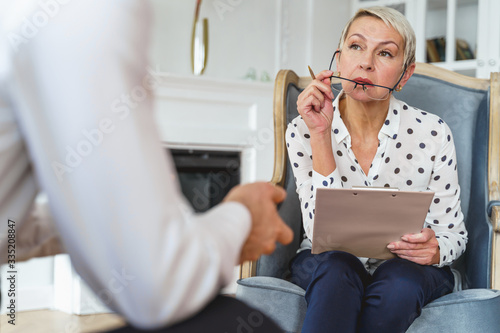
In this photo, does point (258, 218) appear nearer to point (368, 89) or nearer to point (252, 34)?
point (368, 89)

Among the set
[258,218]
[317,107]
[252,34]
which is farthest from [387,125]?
[252,34]

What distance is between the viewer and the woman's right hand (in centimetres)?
143

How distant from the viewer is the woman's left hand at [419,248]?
1328 millimetres

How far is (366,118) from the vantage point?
1604 mm

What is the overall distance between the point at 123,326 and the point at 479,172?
127 centimetres

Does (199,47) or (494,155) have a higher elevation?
(199,47)

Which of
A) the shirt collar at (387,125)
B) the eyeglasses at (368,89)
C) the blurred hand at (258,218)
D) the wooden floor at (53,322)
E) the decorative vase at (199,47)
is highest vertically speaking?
the decorative vase at (199,47)

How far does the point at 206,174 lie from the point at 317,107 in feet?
6.23

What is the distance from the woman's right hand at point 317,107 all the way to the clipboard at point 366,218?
0.27 m

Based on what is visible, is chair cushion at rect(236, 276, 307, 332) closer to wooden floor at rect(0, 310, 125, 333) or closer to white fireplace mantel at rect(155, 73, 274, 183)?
wooden floor at rect(0, 310, 125, 333)

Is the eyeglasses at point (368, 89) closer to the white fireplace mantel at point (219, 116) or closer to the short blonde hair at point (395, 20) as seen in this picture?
the short blonde hair at point (395, 20)

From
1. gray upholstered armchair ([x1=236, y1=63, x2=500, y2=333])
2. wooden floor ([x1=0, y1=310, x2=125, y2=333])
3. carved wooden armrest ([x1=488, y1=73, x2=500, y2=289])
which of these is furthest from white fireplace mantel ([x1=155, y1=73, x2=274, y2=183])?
carved wooden armrest ([x1=488, y1=73, x2=500, y2=289])

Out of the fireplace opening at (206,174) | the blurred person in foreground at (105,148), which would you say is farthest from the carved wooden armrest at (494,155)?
the fireplace opening at (206,174)

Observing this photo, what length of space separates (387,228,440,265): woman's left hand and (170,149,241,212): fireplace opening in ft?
6.24
